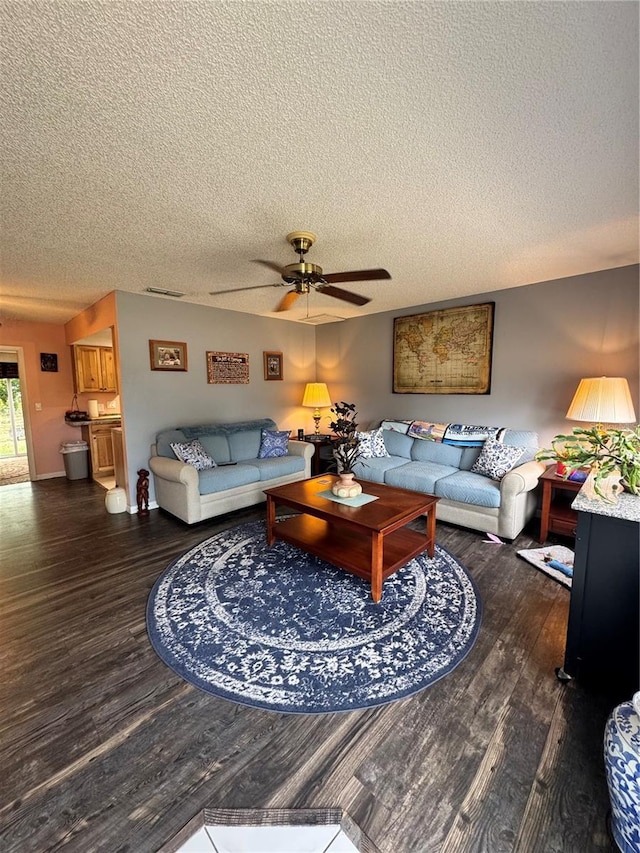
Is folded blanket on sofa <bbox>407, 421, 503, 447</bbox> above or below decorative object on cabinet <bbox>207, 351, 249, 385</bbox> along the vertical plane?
below

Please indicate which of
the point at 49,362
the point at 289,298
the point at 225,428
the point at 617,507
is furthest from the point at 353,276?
the point at 49,362

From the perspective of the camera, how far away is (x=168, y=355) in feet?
13.8

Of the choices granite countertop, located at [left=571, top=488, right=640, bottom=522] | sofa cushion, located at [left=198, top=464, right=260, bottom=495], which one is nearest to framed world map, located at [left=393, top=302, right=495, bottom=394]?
sofa cushion, located at [left=198, top=464, right=260, bottom=495]

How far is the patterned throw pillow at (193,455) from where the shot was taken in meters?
3.80

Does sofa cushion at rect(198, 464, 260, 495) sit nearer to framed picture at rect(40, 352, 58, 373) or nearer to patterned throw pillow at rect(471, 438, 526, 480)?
patterned throw pillow at rect(471, 438, 526, 480)

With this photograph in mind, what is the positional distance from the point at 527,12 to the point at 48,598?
12.3ft

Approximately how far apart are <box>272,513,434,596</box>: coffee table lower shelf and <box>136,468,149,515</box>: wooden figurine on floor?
185 centimetres

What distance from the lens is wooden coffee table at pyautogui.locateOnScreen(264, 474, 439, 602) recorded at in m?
2.29

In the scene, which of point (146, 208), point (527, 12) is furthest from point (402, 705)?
point (146, 208)

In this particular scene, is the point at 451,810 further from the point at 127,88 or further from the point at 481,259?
the point at 481,259

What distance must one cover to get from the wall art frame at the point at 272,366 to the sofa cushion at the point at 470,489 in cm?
303

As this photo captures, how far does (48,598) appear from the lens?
94.7 inches

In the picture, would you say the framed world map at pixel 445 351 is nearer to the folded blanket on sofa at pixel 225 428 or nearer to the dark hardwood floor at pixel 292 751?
the folded blanket on sofa at pixel 225 428

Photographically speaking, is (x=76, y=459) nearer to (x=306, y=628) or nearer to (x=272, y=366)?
(x=272, y=366)
